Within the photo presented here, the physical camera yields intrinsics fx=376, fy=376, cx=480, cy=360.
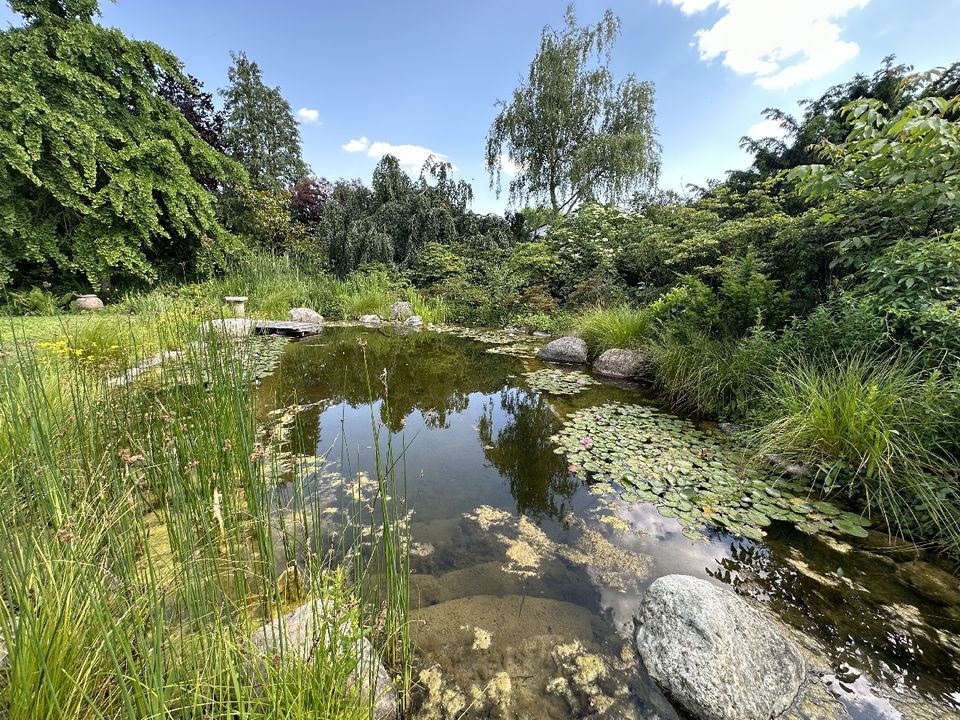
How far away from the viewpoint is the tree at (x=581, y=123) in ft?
33.9

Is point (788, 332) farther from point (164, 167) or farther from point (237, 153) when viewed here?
point (237, 153)

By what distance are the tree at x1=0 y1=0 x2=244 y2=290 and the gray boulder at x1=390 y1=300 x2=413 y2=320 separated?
4.00m

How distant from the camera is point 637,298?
6.19 metres

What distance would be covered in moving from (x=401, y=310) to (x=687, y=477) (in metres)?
6.89

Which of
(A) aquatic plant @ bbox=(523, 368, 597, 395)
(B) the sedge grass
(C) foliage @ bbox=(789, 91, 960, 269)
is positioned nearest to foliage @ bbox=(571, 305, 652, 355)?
(A) aquatic plant @ bbox=(523, 368, 597, 395)

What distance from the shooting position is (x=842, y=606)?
4.93 feet

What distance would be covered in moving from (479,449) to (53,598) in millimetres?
2205

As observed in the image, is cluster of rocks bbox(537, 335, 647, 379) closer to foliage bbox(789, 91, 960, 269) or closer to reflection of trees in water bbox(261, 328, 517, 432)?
reflection of trees in water bbox(261, 328, 517, 432)

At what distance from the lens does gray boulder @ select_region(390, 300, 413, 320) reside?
8.21 metres

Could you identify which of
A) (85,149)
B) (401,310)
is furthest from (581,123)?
(85,149)

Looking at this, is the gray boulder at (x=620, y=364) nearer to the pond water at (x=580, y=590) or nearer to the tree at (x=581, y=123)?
the pond water at (x=580, y=590)

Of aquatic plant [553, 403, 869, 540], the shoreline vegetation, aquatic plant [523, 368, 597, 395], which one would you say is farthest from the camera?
aquatic plant [523, 368, 597, 395]

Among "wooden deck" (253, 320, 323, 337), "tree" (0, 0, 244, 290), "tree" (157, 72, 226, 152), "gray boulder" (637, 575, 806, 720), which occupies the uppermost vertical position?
"tree" (157, 72, 226, 152)

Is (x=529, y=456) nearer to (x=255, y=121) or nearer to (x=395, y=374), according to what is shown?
(x=395, y=374)
